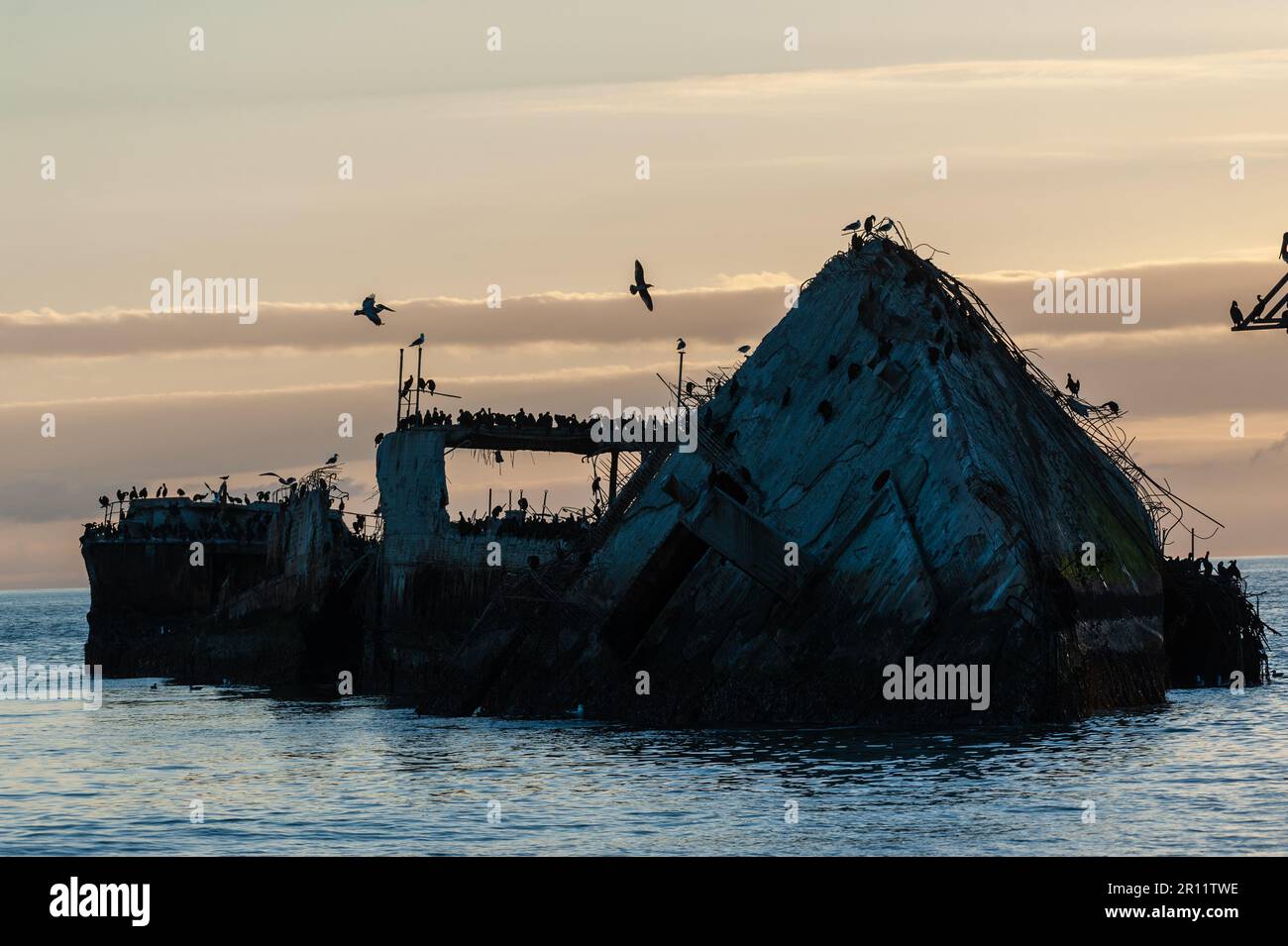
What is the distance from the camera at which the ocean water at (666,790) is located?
33094 millimetres

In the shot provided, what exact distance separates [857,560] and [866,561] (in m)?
0.32

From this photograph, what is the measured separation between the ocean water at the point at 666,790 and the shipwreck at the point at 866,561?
1.66 metres

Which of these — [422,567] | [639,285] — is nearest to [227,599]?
[422,567]

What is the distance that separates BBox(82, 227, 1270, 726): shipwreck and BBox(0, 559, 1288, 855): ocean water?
5.45 feet

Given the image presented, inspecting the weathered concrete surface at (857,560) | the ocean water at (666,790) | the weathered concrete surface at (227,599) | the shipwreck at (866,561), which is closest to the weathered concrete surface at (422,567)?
the weathered concrete surface at (227,599)

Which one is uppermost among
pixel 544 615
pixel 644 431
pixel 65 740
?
pixel 644 431

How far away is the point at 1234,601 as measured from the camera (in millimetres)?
70500

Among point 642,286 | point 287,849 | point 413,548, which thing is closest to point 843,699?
point 642,286

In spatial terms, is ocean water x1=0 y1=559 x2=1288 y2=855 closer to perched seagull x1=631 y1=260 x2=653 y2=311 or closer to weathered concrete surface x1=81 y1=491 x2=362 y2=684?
perched seagull x1=631 y1=260 x2=653 y2=311

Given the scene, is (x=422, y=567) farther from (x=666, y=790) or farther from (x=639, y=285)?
(x=666, y=790)

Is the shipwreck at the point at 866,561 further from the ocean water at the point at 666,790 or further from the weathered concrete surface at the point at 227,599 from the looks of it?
the weathered concrete surface at the point at 227,599
